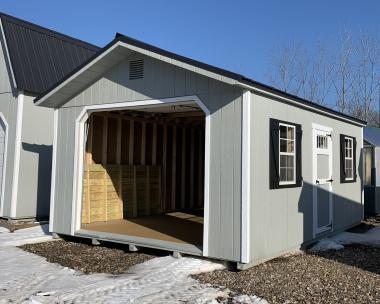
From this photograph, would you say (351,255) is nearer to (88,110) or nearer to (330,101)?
(88,110)

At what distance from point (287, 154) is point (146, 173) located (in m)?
4.33

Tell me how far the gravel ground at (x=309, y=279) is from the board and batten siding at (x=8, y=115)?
6219 millimetres

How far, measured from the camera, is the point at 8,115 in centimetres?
1039

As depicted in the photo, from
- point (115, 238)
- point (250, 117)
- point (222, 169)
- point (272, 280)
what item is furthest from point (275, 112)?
point (115, 238)

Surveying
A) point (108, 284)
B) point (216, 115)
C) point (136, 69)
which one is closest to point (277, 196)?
point (216, 115)

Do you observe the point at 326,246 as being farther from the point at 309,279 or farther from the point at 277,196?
the point at 309,279

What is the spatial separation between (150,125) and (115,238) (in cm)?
399

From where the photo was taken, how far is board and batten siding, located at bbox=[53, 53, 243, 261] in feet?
19.7

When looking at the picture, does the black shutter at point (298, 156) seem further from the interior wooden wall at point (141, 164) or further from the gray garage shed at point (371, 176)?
the gray garage shed at point (371, 176)

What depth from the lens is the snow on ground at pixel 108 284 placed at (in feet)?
A: 15.5

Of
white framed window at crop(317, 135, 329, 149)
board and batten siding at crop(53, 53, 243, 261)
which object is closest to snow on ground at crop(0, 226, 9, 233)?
board and batten siding at crop(53, 53, 243, 261)

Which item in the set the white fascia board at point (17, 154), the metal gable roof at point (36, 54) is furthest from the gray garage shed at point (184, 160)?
the metal gable roof at point (36, 54)

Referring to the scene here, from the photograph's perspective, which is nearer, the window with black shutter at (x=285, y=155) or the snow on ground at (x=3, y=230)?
the window with black shutter at (x=285, y=155)

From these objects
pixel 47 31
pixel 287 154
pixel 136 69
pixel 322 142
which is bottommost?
pixel 287 154
